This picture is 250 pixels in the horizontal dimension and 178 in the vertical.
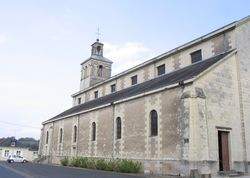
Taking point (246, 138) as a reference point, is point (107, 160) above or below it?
below

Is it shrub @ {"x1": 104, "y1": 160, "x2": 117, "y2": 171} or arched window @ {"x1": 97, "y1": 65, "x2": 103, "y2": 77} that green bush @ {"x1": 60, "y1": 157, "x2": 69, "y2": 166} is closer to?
shrub @ {"x1": 104, "y1": 160, "x2": 117, "y2": 171}

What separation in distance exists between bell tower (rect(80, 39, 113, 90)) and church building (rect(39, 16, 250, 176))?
14.0 meters

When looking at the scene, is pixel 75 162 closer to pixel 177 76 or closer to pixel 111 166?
pixel 111 166

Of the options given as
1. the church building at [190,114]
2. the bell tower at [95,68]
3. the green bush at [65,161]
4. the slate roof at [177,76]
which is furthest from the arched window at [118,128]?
the bell tower at [95,68]

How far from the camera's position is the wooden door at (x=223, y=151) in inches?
753

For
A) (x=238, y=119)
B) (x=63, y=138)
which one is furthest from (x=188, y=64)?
(x=63, y=138)

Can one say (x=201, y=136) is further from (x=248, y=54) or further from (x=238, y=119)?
(x=248, y=54)

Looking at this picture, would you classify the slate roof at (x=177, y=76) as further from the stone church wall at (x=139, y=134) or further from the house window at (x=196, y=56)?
the stone church wall at (x=139, y=134)

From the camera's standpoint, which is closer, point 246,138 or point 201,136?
point 201,136

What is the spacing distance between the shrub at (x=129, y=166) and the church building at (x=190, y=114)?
0.48 metres

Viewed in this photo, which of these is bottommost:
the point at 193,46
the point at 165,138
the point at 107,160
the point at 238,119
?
the point at 107,160

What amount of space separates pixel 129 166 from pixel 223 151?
21.0ft

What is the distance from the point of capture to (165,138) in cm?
2019

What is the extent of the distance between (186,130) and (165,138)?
7.95 ft
